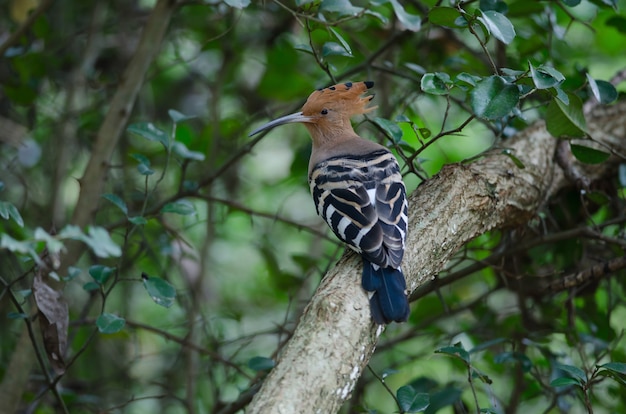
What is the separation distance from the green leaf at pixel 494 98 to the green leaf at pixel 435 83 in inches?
4.0

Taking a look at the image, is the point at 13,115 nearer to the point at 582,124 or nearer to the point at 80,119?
the point at 80,119

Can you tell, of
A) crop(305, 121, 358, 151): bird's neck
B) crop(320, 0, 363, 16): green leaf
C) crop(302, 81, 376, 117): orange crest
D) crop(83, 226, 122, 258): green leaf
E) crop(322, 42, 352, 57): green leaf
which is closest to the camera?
crop(83, 226, 122, 258): green leaf

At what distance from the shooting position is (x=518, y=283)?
2.90m

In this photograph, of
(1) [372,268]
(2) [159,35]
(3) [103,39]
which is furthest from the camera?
(3) [103,39]

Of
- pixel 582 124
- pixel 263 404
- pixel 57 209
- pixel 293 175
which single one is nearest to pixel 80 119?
pixel 57 209

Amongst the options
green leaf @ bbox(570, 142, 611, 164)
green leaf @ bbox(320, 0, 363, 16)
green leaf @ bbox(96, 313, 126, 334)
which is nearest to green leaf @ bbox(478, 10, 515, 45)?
green leaf @ bbox(320, 0, 363, 16)

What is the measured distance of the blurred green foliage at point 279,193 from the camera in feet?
7.57

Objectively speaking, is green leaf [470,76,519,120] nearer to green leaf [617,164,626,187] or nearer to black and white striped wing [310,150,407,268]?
black and white striped wing [310,150,407,268]

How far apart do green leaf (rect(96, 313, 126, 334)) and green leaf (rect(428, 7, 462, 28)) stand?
1.28 metres

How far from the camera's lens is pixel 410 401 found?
195 centimetres

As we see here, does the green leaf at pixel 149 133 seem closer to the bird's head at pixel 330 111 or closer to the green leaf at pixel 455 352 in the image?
the bird's head at pixel 330 111

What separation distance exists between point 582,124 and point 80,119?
276cm

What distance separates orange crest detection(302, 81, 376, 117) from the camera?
310cm

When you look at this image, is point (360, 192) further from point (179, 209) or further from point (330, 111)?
point (330, 111)
